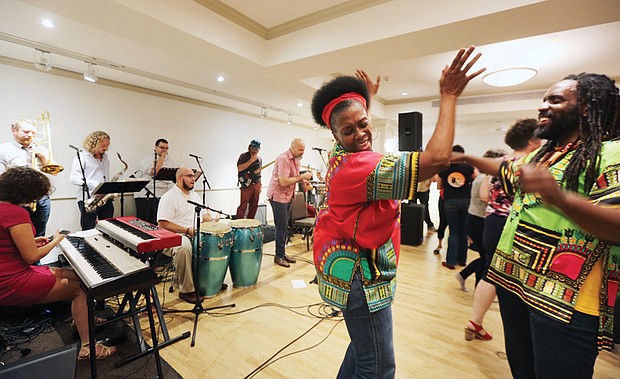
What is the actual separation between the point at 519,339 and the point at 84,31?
464cm

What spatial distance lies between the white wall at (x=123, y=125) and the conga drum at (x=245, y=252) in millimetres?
3399

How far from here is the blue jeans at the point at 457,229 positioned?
12.0 feet

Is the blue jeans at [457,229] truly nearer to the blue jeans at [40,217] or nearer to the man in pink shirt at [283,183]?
the man in pink shirt at [283,183]

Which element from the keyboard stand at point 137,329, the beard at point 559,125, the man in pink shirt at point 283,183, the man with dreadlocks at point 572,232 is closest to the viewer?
the man with dreadlocks at point 572,232

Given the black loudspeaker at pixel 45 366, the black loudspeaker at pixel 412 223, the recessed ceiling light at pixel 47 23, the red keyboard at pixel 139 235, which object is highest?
the recessed ceiling light at pixel 47 23

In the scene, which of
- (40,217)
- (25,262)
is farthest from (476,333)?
(40,217)

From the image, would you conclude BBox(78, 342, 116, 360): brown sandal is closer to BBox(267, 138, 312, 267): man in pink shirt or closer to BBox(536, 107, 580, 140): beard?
BBox(267, 138, 312, 267): man in pink shirt

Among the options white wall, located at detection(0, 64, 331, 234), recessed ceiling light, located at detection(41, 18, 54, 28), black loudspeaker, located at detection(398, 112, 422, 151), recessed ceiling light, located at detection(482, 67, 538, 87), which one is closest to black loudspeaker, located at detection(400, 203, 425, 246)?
black loudspeaker, located at detection(398, 112, 422, 151)

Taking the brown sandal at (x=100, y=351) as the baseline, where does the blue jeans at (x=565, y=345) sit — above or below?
above

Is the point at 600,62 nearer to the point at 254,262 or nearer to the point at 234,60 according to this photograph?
the point at 234,60

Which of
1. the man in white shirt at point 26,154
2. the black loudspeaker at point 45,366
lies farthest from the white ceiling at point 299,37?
the black loudspeaker at point 45,366

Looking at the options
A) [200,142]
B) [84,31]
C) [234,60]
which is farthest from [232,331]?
[200,142]

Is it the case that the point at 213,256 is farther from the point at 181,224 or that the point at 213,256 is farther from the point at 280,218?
the point at 280,218

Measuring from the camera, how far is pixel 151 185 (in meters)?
5.21
